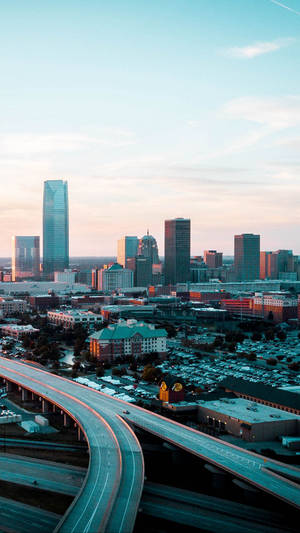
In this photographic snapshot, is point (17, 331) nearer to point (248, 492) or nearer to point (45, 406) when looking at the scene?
point (45, 406)

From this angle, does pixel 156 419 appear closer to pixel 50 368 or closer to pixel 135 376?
pixel 135 376

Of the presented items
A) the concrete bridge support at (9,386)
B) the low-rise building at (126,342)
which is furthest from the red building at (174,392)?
the low-rise building at (126,342)

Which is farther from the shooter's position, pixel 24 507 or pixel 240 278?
pixel 240 278

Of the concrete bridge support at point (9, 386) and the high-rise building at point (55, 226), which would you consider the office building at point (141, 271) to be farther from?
the concrete bridge support at point (9, 386)

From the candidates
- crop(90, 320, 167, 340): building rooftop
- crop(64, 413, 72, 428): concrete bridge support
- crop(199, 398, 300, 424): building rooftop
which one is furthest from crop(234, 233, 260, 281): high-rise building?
crop(64, 413, 72, 428): concrete bridge support

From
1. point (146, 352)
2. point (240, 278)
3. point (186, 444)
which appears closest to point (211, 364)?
point (146, 352)

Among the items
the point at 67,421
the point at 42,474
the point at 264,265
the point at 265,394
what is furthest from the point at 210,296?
the point at 264,265
